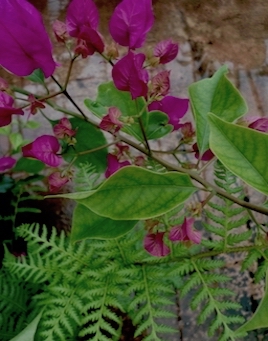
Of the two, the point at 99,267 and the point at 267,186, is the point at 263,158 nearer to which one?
the point at 267,186

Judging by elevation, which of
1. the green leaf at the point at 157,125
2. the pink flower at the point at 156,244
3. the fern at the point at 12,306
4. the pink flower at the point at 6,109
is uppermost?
the pink flower at the point at 6,109

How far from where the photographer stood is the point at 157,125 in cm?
86

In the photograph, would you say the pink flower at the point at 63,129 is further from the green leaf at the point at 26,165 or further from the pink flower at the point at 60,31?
the green leaf at the point at 26,165

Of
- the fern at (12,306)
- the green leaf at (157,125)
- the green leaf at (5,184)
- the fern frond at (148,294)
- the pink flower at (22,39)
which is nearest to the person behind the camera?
the pink flower at (22,39)

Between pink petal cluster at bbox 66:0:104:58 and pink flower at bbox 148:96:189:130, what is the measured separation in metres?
0.16

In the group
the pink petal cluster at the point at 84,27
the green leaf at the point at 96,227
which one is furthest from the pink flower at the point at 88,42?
the green leaf at the point at 96,227

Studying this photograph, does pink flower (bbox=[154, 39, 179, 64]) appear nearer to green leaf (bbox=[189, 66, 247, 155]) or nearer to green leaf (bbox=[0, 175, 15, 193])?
green leaf (bbox=[189, 66, 247, 155])

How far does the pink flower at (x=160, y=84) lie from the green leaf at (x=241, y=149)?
18 cm

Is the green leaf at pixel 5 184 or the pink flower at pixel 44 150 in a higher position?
the pink flower at pixel 44 150

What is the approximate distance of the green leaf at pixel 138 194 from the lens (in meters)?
0.58

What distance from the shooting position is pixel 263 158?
56 cm

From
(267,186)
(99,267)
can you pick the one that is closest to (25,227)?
(99,267)

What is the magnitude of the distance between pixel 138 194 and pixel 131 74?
151 millimetres

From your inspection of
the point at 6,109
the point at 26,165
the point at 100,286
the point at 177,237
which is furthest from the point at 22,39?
the point at 26,165
